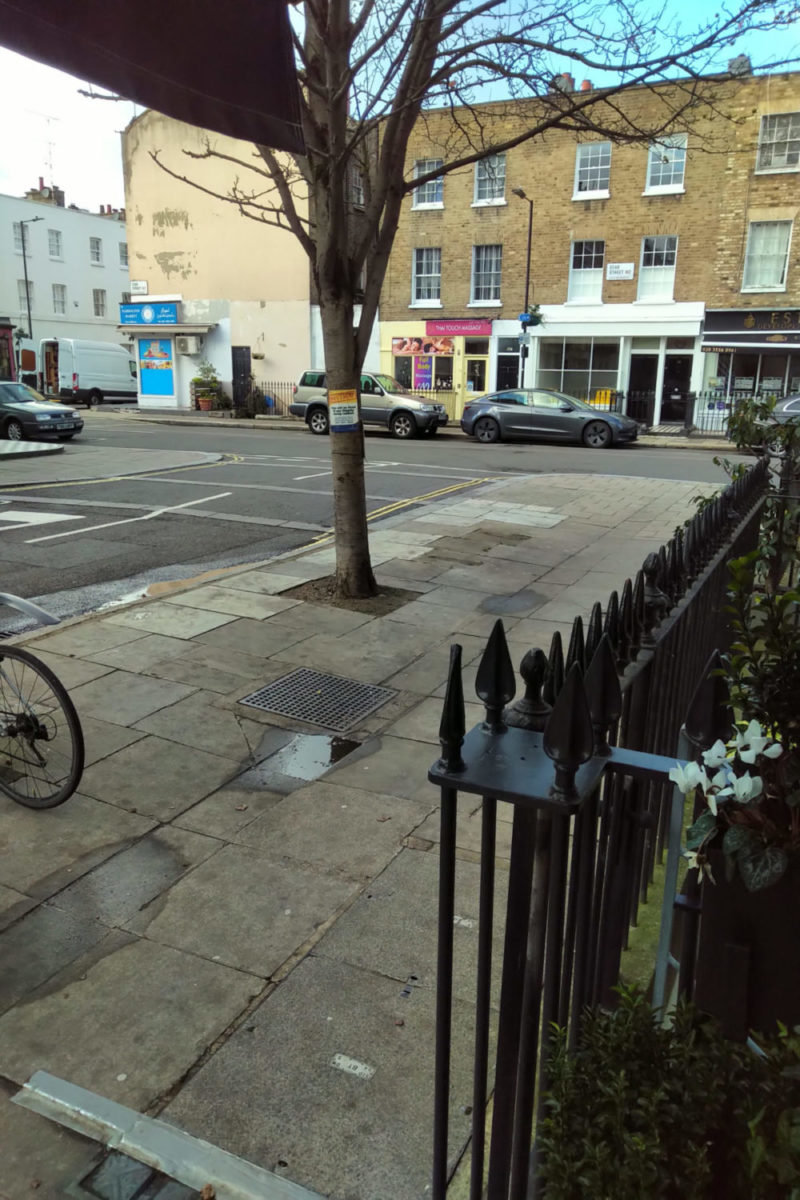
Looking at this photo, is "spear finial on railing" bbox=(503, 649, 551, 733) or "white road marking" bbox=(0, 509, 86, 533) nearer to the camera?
"spear finial on railing" bbox=(503, 649, 551, 733)

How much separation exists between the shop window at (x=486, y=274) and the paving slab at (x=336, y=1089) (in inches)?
1206

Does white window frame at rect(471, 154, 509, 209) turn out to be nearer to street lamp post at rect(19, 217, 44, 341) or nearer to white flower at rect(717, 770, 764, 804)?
street lamp post at rect(19, 217, 44, 341)

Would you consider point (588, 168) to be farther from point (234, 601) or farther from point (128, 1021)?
point (128, 1021)

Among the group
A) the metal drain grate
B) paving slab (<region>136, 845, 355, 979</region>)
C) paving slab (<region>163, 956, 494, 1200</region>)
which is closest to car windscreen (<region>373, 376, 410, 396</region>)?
the metal drain grate

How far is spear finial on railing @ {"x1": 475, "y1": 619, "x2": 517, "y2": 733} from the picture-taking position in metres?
1.61

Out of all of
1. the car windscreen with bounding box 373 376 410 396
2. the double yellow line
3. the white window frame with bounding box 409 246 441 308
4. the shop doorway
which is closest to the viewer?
the double yellow line

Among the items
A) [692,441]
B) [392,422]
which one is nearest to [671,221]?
[692,441]

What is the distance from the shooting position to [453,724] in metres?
1.56

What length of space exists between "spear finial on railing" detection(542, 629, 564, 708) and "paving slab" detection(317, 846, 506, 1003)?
57.5 inches

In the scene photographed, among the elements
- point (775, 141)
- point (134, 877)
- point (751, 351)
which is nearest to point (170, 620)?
point (134, 877)

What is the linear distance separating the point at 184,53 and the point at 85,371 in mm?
37829

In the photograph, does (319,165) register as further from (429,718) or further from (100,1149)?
(100,1149)

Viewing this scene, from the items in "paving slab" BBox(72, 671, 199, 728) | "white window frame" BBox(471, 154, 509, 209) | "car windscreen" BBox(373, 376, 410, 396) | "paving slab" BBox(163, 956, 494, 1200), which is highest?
"white window frame" BBox(471, 154, 509, 209)

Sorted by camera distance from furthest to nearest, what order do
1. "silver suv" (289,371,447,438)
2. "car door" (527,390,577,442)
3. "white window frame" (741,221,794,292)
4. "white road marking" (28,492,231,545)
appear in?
"white window frame" (741,221,794,292), "silver suv" (289,371,447,438), "car door" (527,390,577,442), "white road marking" (28,492,231,545)
